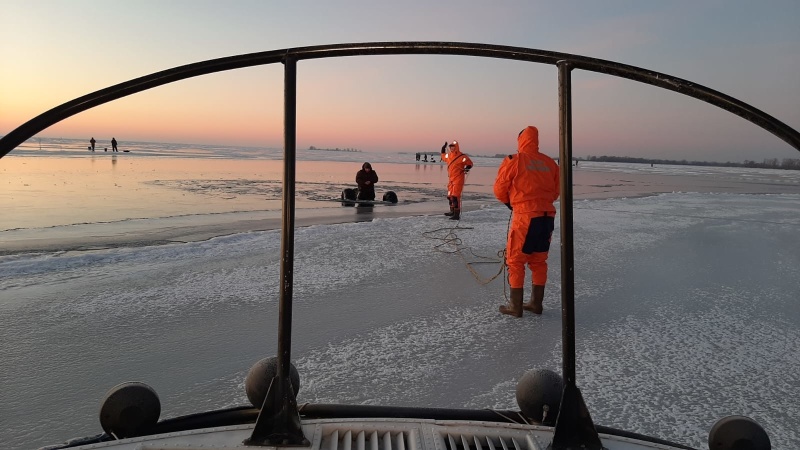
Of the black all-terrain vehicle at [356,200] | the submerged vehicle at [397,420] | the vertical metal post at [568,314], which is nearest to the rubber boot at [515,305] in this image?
the submerged vehicle at [397,420]

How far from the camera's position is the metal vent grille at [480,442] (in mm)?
1457

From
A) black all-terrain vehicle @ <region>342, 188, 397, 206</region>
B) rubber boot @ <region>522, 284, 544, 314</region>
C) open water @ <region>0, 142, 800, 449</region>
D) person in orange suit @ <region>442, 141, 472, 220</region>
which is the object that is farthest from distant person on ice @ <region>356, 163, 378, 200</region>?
rubber boot @ <region>522, 284, 544, 314</region>

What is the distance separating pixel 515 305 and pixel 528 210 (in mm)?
841

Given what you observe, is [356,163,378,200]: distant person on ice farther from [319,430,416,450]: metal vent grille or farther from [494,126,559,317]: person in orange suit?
[319,430,416,450]: metal vent grille

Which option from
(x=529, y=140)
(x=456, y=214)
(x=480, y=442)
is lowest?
(x=480, y=442)

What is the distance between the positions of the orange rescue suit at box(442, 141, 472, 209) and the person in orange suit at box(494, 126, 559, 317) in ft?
18.7

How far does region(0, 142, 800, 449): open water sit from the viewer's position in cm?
271

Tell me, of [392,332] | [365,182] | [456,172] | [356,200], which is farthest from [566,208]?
[365,182]

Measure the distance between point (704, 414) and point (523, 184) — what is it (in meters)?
2.31

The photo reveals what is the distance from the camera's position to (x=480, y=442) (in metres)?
1.50

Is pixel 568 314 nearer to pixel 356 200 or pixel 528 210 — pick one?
pixel 528 210

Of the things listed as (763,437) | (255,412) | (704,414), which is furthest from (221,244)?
(763,437)

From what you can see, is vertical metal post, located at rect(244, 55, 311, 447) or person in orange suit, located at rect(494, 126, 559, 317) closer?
vertical metal post, located at rect(244, 55, 311, 447)

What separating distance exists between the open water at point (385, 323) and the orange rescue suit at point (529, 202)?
1.66 ft
